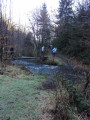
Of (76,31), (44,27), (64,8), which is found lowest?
(76,31)

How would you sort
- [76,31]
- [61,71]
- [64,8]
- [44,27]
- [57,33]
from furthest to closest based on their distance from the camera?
[44,27] < [64,8] < [57,33] < [76,31] < [61,71]

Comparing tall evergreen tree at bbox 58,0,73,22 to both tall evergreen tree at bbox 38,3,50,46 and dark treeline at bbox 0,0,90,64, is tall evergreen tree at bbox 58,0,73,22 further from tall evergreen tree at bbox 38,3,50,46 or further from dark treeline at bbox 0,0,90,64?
tall evergreen tree at bbox 38,3,50,46

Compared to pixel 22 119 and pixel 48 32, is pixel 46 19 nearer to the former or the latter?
pixel 48 32

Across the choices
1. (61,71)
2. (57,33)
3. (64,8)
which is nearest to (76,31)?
(57,33)

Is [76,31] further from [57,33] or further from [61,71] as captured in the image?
[61,71]

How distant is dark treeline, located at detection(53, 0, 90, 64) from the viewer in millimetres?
9700

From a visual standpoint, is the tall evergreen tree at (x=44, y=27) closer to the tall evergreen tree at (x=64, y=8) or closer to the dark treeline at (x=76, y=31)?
the tall evergreen tree at (x=64, y=8)

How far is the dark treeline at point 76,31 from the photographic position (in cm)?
970

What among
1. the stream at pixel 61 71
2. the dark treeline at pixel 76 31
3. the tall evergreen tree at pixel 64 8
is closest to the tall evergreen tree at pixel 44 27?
the tall evergreen tree at pixel 64 8

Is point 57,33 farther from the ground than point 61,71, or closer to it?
farther from the ground

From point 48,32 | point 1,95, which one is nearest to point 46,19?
point 48,32

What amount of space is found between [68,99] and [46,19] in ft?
61.5

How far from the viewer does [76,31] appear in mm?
11195

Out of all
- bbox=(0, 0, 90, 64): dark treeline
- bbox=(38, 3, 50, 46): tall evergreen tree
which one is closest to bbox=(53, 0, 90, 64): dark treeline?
bbox=(0, 0, 90, 64): dark treeline
